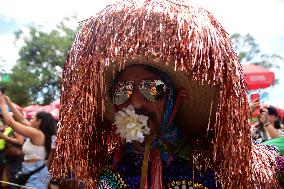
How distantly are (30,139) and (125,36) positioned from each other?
10.1 feet

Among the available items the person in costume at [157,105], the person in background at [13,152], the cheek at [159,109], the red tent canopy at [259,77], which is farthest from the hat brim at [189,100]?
the red tent canopy at [259,77]

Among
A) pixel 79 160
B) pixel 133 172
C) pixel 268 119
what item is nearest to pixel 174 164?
pixel 133 172

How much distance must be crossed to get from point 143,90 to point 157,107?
0.30 feet

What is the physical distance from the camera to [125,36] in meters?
1.40

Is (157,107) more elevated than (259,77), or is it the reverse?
(259,77)

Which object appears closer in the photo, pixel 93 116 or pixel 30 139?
pixel 93 116

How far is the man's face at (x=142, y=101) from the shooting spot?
158 cm

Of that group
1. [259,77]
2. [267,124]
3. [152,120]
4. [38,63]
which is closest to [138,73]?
[152,120]

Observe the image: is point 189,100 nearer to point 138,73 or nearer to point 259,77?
point 138,73

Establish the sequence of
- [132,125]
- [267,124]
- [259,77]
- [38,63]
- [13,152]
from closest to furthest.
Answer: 1. [132,125]
2. [267,124]
3. [13,152]
4. [259,77]
5. [38,63]

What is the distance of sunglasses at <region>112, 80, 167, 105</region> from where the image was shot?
1576 millimetres

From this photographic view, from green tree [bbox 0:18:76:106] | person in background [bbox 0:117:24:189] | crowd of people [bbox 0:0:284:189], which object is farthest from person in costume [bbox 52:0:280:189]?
green tree [bbox 0:18:76:106]

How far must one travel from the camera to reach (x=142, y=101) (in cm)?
158

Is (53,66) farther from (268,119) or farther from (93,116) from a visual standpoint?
(93,116)
